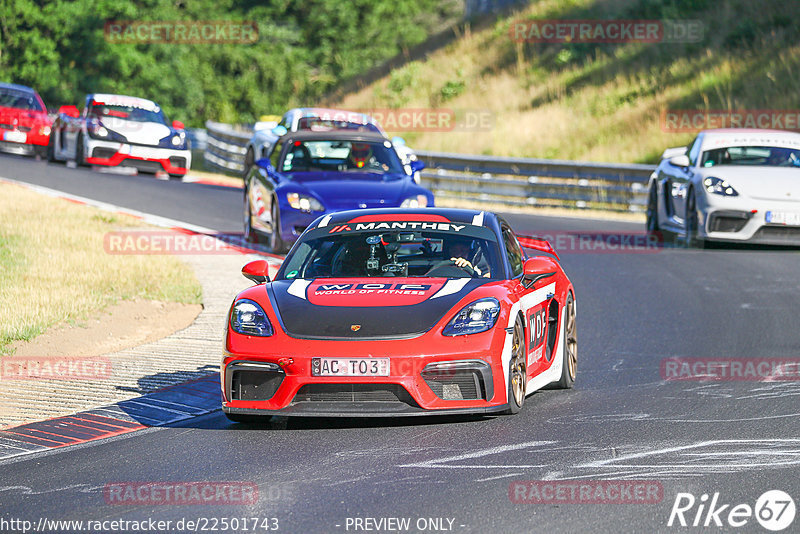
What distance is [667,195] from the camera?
18.8m

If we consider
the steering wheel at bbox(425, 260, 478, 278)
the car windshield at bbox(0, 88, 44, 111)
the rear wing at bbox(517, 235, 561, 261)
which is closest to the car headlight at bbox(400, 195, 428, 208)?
the rear wing at bbox(517, 235, 561, 261)

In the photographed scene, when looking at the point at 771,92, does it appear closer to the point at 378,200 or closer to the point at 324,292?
the point at 378,200

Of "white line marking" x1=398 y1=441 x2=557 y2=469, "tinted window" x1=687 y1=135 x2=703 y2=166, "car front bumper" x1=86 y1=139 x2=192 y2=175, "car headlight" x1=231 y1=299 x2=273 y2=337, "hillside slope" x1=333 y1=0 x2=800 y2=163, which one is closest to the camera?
"white line marking" x1=398 y1=441 x2=557 y2=469

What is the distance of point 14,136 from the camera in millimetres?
30562

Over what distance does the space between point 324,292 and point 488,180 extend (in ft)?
64.1

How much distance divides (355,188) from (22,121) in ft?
54.3

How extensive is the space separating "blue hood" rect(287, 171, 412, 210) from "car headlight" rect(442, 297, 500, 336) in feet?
24.6

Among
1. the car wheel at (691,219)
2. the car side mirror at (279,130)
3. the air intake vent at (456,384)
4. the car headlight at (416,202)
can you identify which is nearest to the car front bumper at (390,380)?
the air intake vent at (456,384)

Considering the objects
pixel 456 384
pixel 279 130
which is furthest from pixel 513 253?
pixel 279 130

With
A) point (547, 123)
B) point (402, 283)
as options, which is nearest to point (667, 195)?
point (402, 283)

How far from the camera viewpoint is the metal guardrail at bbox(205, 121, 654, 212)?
26.0 meters

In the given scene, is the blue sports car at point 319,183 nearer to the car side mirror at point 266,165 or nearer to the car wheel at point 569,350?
the car side mirror at point 266,165

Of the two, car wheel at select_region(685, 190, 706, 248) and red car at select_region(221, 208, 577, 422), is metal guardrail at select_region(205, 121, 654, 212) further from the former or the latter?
red car at select_region(221, 208, 577, 422)

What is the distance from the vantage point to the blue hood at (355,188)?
1549 centimetres
